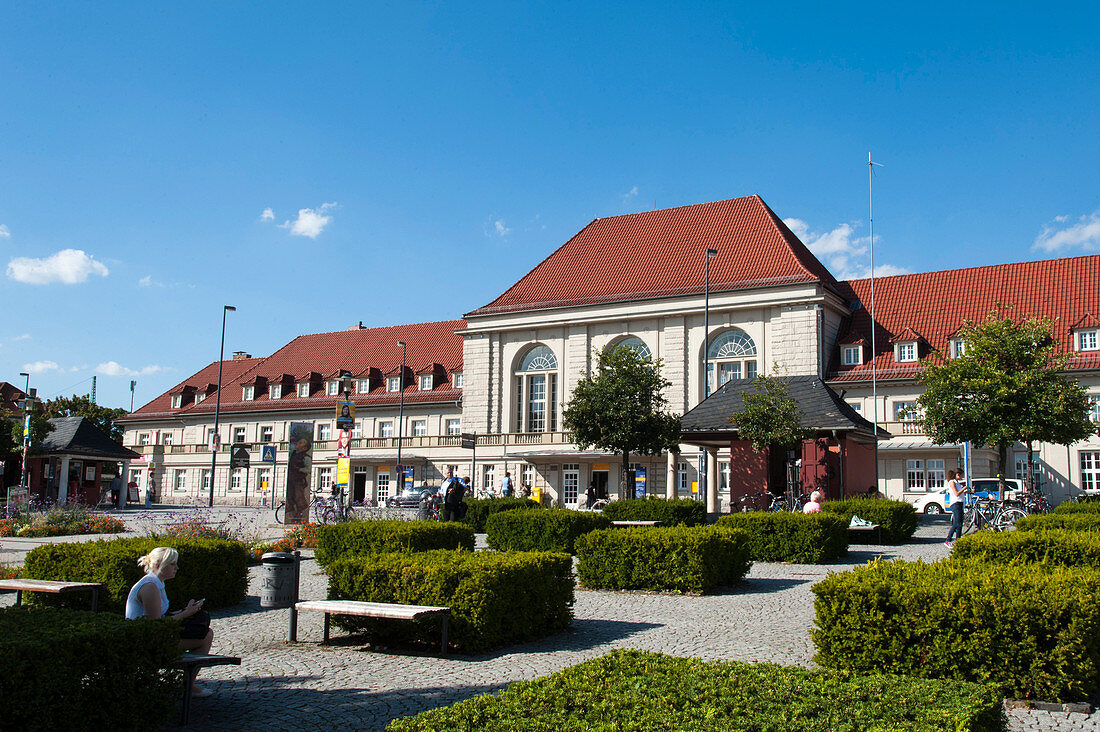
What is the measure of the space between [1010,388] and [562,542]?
20.5m

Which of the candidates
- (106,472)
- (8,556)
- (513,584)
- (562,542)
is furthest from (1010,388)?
(106,472)

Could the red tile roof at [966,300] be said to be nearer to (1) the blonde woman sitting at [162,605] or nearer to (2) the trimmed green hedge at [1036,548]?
(2) the trimmed green hedge at [1036,548]

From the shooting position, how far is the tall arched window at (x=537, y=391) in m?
57.0

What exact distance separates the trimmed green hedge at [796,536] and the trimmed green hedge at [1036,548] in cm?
579

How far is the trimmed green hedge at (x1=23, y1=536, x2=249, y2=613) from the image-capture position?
1137cm

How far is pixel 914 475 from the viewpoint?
157 feet

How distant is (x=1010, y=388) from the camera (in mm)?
32375

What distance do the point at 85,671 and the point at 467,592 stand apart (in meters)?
4.51

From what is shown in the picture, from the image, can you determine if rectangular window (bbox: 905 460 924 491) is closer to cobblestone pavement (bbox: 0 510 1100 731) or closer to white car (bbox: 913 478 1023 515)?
white car (bbox: 913 478 1023 515)

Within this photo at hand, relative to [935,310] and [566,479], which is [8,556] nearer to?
[566,479]

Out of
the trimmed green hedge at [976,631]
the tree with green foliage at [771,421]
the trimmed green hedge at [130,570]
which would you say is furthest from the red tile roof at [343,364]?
the trimmed green hedge at [976,631]

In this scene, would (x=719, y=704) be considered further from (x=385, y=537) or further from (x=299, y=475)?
(x=299, y=475)

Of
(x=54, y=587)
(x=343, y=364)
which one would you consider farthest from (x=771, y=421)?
(x=343, y=364)

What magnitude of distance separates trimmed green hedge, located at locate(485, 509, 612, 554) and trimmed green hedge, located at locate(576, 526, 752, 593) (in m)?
4.44
